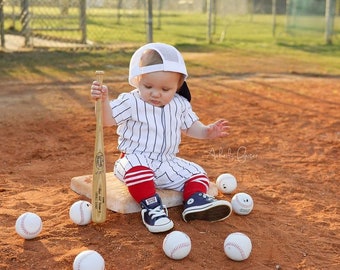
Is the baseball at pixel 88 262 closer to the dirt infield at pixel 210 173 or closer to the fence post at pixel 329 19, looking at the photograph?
the dirt infield at pixel 210 173

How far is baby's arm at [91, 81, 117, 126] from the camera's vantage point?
3.45 m

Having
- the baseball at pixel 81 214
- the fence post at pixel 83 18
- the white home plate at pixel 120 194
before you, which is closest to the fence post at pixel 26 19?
the fence post at pixel 83 18

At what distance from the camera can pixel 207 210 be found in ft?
11.6

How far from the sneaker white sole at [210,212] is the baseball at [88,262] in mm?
834

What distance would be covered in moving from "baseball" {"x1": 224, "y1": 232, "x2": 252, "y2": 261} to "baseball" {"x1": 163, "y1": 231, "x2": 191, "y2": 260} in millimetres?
208

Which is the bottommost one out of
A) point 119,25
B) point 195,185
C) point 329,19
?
point 195,185

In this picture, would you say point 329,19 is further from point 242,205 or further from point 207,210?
point 207,210

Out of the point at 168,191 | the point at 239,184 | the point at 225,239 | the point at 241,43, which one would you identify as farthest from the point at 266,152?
the point at 241,43

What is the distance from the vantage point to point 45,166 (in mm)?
4926

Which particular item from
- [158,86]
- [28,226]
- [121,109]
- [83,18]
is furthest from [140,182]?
[83,18]

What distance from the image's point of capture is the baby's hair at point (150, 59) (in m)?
3.57

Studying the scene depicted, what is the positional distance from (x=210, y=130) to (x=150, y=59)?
67cm

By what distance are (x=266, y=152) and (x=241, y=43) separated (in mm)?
10380

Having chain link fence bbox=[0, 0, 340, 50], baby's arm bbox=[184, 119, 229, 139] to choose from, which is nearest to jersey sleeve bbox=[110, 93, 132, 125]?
baby's arm bbox=[184, 119, 229, 139]
